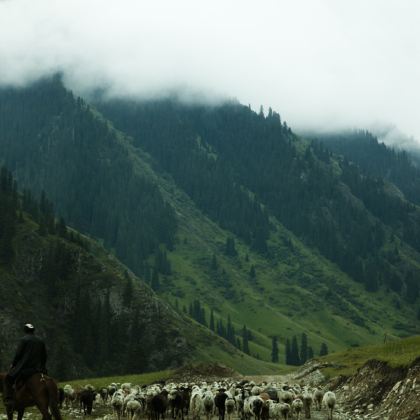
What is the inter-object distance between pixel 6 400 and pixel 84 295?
169m

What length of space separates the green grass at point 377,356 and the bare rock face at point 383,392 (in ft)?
3.90

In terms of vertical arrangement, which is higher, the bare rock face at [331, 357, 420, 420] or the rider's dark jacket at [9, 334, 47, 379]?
the rider's dark jacket at [9, 334, 47, 379]

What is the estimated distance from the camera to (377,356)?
65000mm

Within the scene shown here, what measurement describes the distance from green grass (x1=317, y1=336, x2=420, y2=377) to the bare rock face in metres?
1.19

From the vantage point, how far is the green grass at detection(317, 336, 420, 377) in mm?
58050

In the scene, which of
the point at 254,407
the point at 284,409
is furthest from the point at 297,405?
the point at 254,407

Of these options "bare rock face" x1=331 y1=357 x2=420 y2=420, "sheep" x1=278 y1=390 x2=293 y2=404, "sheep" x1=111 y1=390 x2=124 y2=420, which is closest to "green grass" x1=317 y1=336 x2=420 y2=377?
"bare rock face" x1=331 y1=357 x2=420 y2=420

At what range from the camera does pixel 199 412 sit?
157 ft

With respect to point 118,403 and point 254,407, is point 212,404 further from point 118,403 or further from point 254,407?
point 118,403

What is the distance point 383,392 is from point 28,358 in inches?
1381

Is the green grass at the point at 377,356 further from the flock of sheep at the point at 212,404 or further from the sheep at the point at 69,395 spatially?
the sheep at the point at 69,395

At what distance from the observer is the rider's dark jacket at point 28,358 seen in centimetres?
2748

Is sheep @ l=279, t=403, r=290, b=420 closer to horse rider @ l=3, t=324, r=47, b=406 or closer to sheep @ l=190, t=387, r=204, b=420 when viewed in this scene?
sheep @ l=190, t=387, r=204, b=420

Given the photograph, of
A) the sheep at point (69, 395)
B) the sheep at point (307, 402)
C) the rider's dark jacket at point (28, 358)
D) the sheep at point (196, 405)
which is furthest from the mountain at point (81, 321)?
the rider's dark jacket at point (28, 358)
